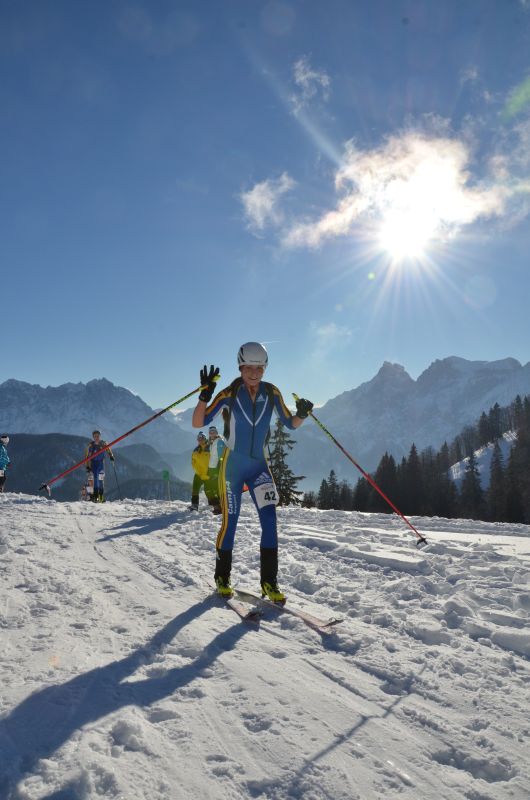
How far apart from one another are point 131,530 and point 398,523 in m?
5.86

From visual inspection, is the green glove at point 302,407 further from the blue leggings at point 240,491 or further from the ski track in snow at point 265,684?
the ski track in snow at point 265,684

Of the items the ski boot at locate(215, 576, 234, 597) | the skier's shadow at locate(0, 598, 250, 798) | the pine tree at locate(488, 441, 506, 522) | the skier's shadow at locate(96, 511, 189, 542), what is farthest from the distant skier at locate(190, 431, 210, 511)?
the pine tree at locate(488, 441, 506, 522)

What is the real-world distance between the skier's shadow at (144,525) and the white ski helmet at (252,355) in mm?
4571

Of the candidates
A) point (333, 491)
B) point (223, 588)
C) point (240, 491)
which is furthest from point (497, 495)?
point (223, 588)

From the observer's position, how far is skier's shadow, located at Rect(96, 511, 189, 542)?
28.1 ft

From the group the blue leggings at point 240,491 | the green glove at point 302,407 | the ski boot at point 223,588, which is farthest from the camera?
the green glove at point 302,407

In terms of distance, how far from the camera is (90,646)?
131 inches

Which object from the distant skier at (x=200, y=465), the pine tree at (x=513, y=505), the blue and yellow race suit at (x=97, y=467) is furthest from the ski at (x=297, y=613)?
the pine tree at (x=513, y=505)

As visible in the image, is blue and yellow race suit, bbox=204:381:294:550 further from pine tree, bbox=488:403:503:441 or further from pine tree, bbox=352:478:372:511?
pine tree, bbox=488:403:503:441

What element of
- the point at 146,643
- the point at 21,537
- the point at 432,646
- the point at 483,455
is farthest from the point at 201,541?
the point at 483,455

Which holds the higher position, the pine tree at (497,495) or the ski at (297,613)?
the pine tree at (497,495)

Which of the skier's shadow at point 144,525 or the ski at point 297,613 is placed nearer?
the ski at point 297,613

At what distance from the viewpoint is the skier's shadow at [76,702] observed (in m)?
2.06

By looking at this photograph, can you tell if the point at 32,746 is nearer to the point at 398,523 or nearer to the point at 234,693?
the point at 234,693
